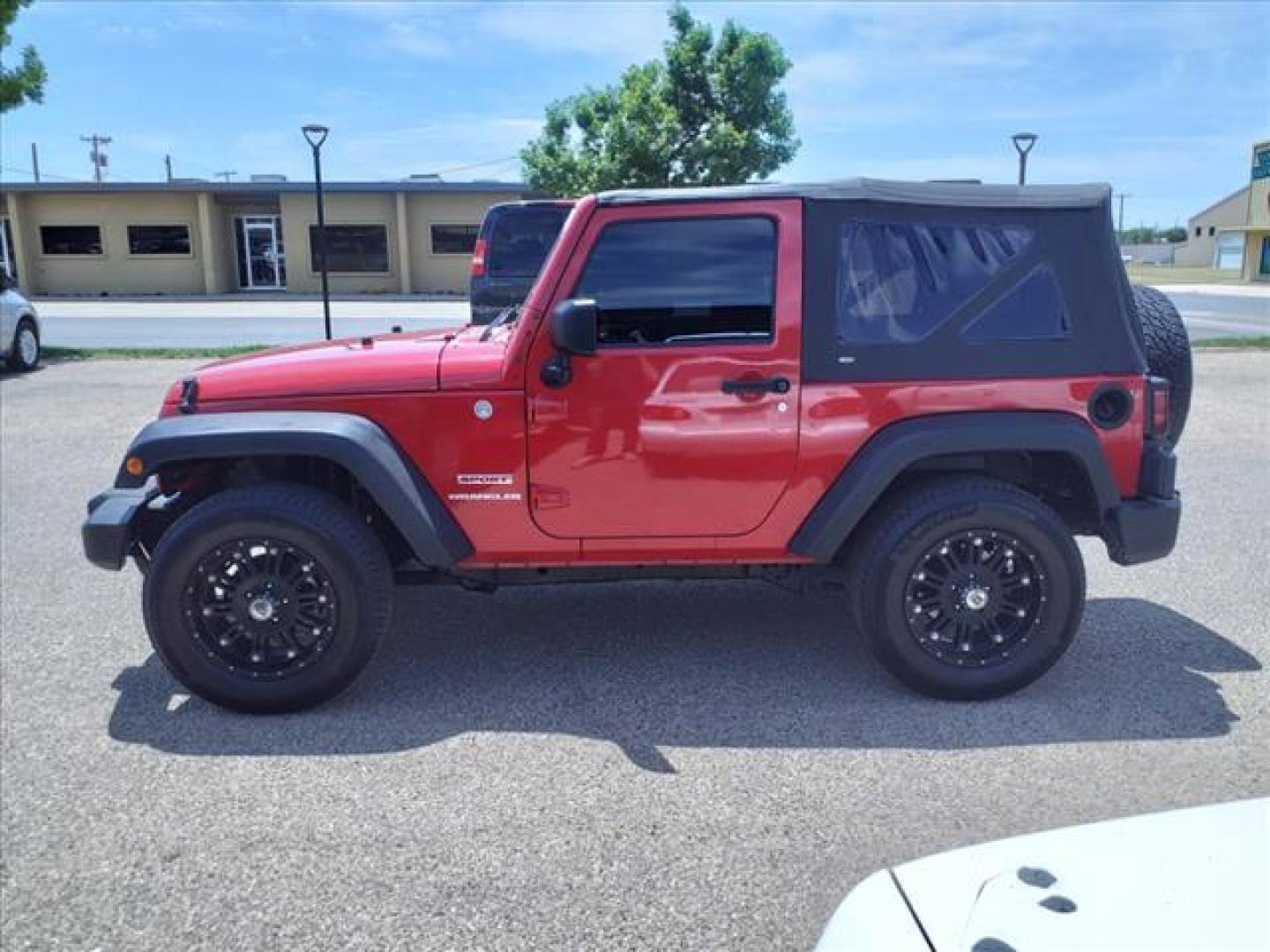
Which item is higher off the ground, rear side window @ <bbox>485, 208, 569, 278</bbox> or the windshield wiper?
rear side window @ <bbox>485, 208, 569, 278</bbox>

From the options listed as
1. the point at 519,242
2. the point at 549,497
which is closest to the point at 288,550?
the point at 549,497

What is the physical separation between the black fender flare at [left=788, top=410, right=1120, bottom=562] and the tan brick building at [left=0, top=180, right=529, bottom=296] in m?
30.3

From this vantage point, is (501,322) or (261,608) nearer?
(261,608)

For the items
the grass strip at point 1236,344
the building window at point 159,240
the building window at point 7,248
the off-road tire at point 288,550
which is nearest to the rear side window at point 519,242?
Result: the off-road tire at point 288,550

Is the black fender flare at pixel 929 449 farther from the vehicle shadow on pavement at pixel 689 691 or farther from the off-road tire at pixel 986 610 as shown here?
the vehicle shadow on pavement at pixel 689 691

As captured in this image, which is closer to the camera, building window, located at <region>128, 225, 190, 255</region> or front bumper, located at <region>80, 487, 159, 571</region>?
front bumper, located at <region>80, 487, 159, 571</region>

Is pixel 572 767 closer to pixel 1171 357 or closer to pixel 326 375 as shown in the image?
pixel 326 375

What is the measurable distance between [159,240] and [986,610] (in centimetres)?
3533

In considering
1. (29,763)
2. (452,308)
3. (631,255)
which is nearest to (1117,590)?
(631,255)

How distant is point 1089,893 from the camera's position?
56.4 inches

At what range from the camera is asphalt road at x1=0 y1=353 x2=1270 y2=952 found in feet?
9.05

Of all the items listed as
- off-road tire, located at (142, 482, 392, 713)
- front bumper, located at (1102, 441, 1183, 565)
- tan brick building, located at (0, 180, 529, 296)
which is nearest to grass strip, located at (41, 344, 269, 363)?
off-road tire, located at (142, 482, 392, 713)

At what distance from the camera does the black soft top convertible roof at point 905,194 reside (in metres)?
3.89

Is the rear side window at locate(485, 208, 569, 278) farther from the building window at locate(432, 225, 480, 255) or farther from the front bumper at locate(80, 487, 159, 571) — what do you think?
the building window at locate(432, 225, 480, 255)
